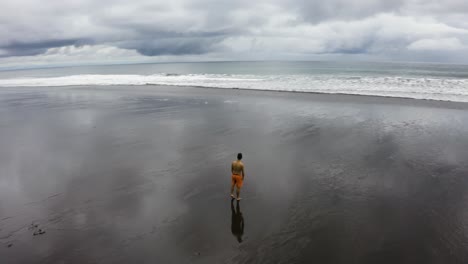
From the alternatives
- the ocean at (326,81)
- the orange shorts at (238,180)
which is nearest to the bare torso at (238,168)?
the orange shorts at (238,180)

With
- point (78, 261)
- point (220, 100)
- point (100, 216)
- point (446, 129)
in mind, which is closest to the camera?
point (78, 261)

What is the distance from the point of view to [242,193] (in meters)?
10.7

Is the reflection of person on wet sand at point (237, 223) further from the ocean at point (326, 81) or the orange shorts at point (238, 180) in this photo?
the ocean at point (326, 81)

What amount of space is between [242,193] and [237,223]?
1.93 metres

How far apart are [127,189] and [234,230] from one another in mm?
4848

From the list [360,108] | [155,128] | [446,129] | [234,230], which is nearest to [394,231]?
[234,230]

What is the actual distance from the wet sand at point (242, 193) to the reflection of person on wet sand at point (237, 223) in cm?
5

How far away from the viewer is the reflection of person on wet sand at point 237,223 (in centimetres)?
833

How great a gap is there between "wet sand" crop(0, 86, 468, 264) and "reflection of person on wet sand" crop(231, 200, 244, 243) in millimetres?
54

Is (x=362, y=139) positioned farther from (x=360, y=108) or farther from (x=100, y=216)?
(x=100, y=216)

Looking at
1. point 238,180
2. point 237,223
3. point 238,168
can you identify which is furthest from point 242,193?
point 237,223

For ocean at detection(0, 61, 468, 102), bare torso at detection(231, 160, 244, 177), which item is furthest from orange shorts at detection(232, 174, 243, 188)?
ocean at detection(0, 61, 468, 102)

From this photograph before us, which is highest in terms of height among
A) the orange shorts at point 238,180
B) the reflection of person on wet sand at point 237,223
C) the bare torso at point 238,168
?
the bare torso at point 238,168

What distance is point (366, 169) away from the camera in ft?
42.4
